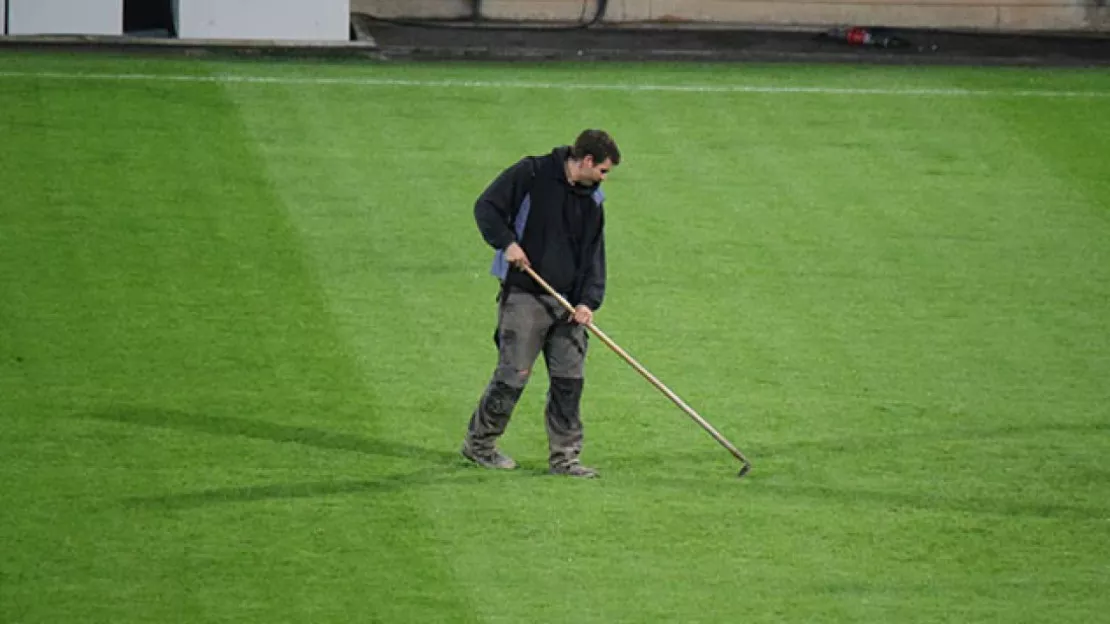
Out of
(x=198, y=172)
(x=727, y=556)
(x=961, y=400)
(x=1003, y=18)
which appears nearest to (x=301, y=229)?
(x=198, y=172)

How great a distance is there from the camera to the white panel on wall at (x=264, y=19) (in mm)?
21250

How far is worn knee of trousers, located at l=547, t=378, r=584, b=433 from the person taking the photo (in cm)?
1313

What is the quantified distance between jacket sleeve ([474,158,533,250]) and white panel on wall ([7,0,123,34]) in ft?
29.5

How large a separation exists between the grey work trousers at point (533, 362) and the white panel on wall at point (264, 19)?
8720mm

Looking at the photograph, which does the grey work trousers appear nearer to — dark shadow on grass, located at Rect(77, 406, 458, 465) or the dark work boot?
the dark work boot

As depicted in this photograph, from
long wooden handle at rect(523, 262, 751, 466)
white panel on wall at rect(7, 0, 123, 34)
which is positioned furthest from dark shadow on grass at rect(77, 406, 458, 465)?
white panel on wall at rect(7, 0, 123, 34)

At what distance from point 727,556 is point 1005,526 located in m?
1.50

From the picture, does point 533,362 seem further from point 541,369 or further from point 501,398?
point 541,369

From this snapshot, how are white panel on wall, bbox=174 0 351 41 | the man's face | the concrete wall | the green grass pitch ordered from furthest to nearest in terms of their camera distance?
1. the concrete wall
2. white panel on wall, bbox=174 0 351 41
3. the man's face
4. the green grass pitch

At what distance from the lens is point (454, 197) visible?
1814 cm

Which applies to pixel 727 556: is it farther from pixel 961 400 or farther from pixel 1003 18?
pixel 1003 18

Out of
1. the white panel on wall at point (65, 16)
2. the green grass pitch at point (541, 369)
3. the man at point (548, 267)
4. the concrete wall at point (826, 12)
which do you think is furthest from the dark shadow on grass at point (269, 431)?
the concrete wall at point (826, 12)

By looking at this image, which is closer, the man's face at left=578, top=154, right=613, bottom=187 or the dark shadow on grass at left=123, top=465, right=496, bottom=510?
the dark shadow on grass at left=123, top=465, right=496, bottom=510

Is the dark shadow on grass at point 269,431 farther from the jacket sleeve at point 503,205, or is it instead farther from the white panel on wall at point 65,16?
the white panel on wall at point 65,16
